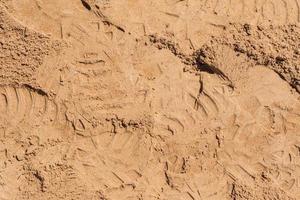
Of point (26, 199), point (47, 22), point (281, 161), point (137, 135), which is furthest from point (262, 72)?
point (26, 199)

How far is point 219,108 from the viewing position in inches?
68.6

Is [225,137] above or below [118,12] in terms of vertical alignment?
below

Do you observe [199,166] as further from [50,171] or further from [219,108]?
[50,171]

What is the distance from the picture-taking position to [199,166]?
1.74 m

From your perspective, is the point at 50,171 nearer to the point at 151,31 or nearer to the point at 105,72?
the point at 105,72

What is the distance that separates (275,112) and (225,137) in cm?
18

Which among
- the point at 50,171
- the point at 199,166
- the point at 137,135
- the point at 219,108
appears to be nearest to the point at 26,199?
the point at 50,171

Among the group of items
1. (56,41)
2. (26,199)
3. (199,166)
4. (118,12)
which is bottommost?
(26,199)

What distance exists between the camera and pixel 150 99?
1.73 metres

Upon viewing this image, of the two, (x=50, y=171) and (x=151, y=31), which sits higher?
(x=151, y=31)

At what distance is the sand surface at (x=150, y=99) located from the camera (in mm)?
1711

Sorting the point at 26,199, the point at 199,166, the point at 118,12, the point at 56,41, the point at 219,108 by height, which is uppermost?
the point at 118,12

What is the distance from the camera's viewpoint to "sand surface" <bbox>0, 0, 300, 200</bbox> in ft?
5.61

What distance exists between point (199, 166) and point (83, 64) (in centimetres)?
48
